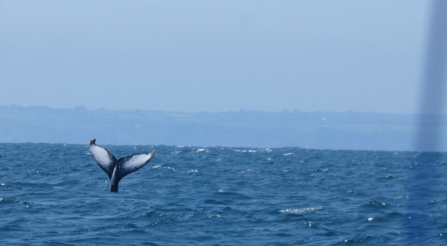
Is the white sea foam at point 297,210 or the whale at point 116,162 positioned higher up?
the whale at point 116,162

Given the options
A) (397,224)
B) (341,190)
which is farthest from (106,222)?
(341,190)

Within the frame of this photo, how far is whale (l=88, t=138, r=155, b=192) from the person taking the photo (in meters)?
12.6

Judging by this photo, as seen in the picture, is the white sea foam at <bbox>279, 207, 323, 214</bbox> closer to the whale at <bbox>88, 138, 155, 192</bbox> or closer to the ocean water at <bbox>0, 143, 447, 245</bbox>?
the ocean water at <bbox>0, 143, 447, 245</bbox>

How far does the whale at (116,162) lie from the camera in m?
12.6

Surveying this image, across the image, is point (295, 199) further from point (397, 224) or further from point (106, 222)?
point (106, 222)

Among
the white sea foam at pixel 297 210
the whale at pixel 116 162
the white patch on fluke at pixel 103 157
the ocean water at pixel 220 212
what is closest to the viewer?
the whale at pixel 116 162

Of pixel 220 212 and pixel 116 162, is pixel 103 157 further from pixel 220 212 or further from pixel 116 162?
pixel 220 212

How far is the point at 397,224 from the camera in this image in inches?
664

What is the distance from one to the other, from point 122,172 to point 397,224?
7897 mm

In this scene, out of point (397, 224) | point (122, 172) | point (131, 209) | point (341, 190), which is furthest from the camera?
point (341, 190)

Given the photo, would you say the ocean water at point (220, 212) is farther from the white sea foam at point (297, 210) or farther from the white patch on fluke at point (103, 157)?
the white patch on fluke at point (103, 157)

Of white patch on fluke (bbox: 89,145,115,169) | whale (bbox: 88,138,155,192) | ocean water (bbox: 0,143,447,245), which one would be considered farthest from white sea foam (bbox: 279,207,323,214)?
white patch on fluke (bbox: 89,145,115,169)

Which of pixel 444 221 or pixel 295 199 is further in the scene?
pixel 295 199

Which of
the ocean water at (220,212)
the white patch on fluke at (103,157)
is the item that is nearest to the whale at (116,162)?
the white patch on fluke at (103,157)
